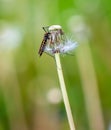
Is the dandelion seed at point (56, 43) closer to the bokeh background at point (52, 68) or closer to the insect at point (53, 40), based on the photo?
the insect at point (53, 40)

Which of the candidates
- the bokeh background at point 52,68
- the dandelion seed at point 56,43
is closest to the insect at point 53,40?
the dandelion seed at point 56,43

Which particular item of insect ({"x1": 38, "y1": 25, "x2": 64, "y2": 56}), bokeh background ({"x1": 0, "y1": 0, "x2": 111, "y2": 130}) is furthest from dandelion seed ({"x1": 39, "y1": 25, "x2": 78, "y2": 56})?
bokeh background ({"x1": 0, "y1": 0, "x2": 111, "y2": 130})

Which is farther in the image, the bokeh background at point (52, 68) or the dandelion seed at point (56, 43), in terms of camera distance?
the bokeh background at point (52, 68)

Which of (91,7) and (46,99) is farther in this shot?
(91,7)

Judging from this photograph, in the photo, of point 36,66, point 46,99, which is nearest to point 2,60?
point 36,66

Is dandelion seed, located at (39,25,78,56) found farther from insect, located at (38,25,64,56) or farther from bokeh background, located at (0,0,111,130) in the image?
bokeh background, located at (0,0,111,130)

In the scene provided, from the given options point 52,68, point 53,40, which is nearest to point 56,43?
point 53,40

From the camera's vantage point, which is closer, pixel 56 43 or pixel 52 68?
pixel 56 43

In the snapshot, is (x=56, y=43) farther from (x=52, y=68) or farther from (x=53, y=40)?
(x=52, y=68)

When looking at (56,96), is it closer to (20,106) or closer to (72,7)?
(20,106)
